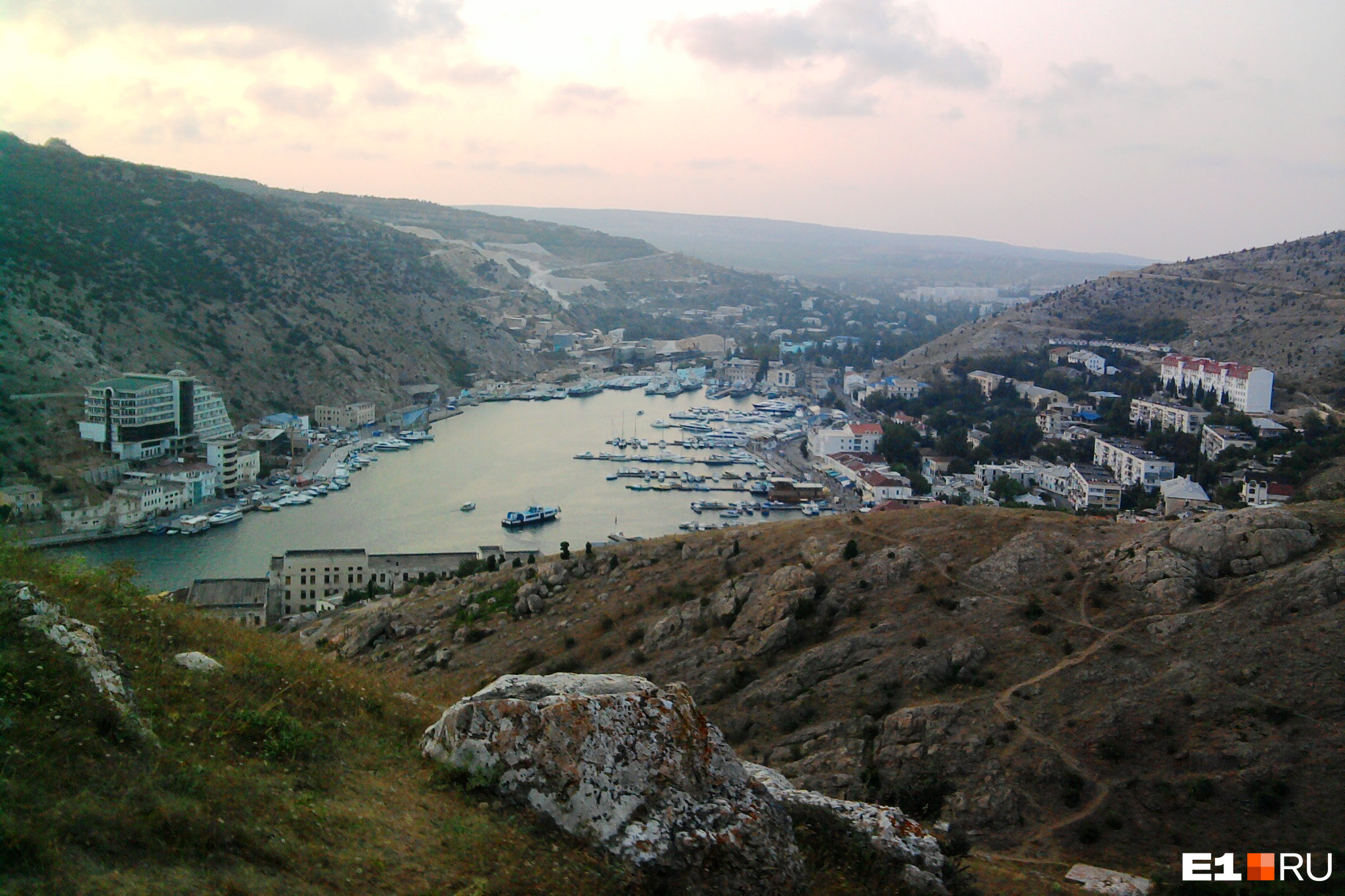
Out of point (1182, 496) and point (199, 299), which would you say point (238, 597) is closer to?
point (1182, 496)

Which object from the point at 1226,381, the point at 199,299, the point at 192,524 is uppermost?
the point at 199,299

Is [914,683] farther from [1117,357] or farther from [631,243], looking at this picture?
[631,243]

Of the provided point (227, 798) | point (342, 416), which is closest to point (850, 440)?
point (342, 416)

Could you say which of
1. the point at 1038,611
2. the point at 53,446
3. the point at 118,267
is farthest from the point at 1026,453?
the point at 118,267

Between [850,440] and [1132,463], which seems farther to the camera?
[850,440]

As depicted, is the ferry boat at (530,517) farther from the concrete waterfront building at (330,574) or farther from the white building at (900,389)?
the white building at (900,389)

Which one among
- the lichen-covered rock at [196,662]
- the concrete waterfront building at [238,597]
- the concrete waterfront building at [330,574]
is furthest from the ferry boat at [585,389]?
the lichen-covered rock at [196,662]
